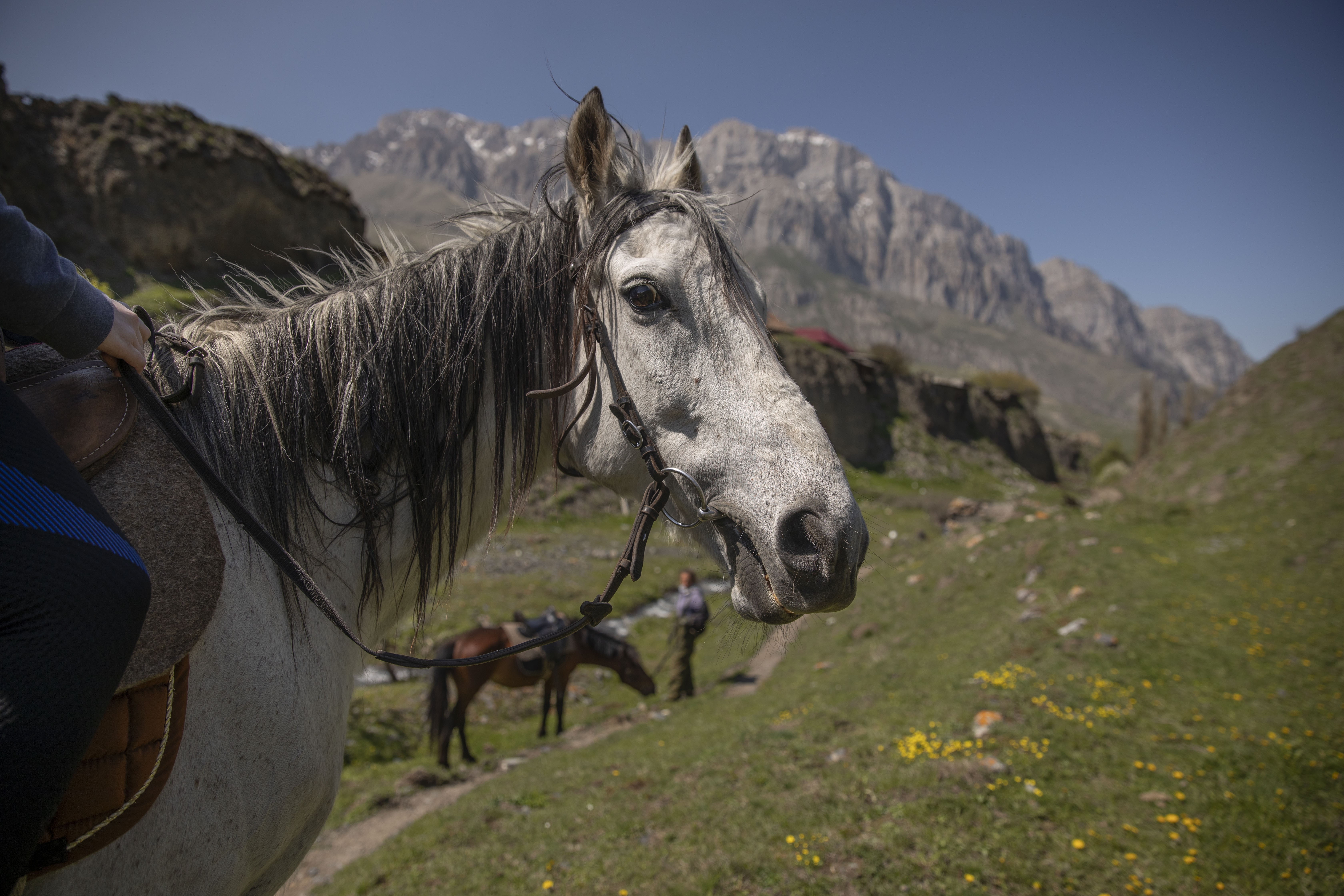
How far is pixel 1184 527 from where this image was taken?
14.0 m

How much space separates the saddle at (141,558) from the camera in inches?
49.3

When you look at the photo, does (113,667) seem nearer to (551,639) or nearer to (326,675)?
(326,675)

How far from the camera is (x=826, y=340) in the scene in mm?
52719

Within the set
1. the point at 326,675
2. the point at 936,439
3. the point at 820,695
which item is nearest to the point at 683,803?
the point at 820,695

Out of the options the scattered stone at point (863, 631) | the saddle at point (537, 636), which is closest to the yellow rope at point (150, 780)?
the saddle at point (537, 636)

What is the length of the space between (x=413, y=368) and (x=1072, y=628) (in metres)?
9.94

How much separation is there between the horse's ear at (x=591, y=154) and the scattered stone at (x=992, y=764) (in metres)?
5.76

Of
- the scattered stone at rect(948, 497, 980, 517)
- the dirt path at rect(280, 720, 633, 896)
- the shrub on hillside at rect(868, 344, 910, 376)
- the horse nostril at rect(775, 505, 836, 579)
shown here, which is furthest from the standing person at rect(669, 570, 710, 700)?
the shrub on hillside at rect(868, 344, 910, 376)

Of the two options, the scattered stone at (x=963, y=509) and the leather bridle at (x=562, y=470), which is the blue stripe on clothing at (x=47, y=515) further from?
the scattered stone at (x=963, y=509)

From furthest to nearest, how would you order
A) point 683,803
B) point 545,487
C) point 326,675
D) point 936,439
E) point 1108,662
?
point 936,439, point 545,487, point 1108,662, point 683,803, point 326,675

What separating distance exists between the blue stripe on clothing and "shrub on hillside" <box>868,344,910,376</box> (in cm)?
5392

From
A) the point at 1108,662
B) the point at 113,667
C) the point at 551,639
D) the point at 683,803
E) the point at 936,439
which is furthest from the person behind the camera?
the point at 936,439

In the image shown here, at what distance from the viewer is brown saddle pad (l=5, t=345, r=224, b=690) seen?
1364 millimetres

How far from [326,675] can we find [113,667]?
0.68 metres
